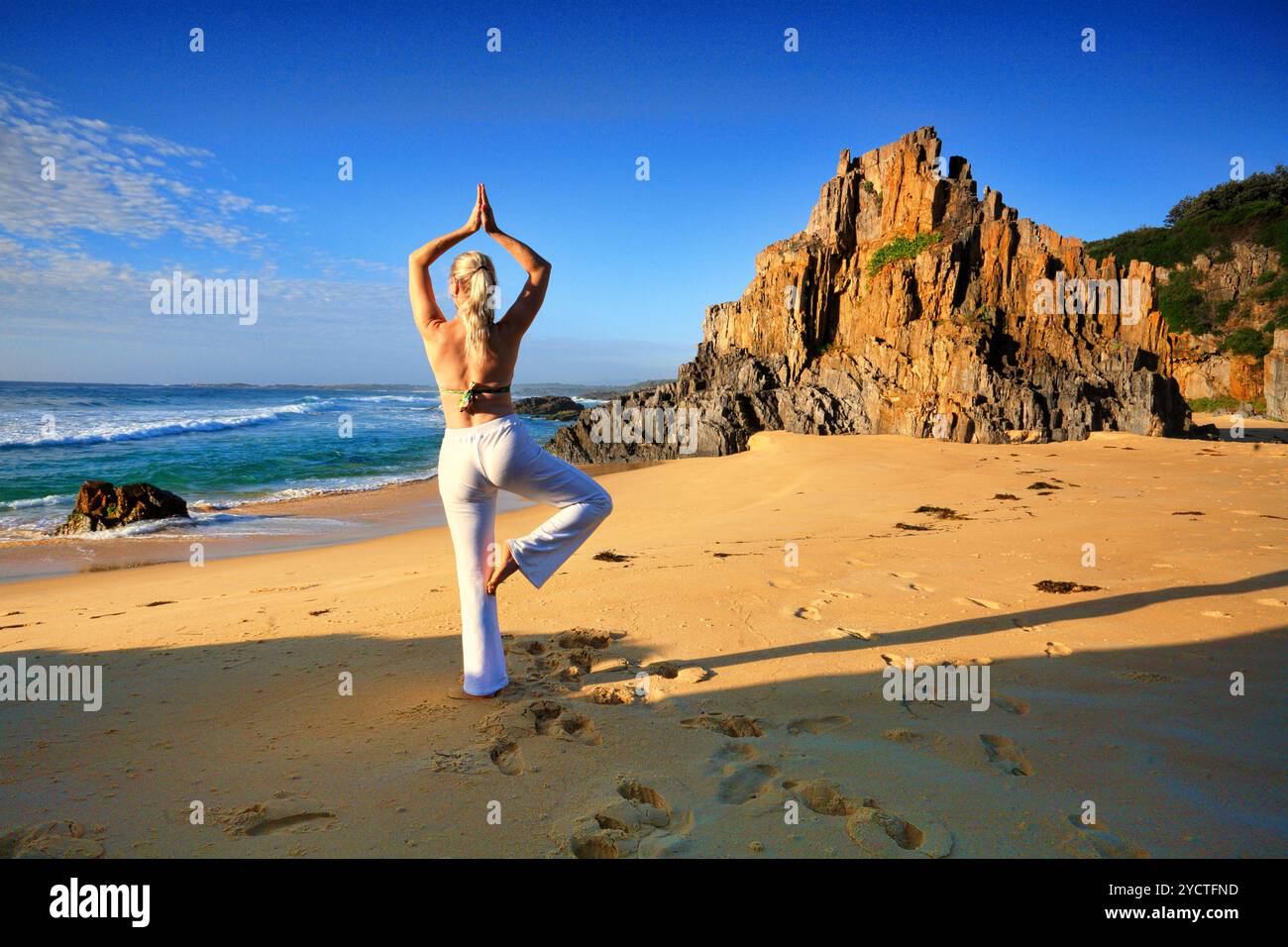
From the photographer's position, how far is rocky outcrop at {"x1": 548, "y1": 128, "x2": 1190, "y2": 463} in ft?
63.5

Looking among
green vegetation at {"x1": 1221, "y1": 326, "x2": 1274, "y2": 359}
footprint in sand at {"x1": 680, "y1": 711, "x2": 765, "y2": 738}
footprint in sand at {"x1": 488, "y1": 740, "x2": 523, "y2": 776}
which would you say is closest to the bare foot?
footprint in sand at {"x1": 488, "y1": 740, "x2": 523, "y2": 776}

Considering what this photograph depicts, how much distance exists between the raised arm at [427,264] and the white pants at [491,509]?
673 mm

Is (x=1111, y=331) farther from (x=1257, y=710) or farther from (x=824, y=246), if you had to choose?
(x=1257, y=710)

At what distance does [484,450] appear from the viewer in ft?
12.1

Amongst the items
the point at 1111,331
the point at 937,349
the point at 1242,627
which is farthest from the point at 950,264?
the point at 1242,627

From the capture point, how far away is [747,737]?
3.27 meters

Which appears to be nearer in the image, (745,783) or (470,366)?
(745,783)

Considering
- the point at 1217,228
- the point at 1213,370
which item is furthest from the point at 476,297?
the point at 1217,228

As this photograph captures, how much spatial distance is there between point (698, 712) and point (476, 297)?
255 centimetres

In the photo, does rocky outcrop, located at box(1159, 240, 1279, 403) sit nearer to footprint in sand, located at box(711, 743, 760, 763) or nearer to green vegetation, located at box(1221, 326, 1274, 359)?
green vegetation, located at box(1221, 326, 1274, 359)

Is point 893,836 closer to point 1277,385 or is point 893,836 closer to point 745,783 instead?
point 745,783

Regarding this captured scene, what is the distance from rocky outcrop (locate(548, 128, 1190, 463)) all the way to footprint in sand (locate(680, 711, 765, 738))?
57.5 feet

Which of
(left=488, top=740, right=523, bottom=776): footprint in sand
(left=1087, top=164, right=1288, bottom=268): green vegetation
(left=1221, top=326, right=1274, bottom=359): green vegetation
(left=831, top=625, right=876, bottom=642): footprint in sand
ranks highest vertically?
(left=1087, top=164, right=1288, bottom=268): green vegetation
